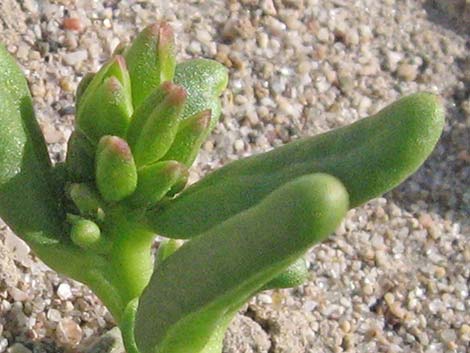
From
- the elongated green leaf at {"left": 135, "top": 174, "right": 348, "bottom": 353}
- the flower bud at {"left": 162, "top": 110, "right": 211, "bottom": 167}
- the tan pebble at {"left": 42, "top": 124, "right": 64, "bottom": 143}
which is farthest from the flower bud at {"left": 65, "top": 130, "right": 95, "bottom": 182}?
the tan pebble at {"left": 42, "top": 124, "right": 64, "bottom": 143}

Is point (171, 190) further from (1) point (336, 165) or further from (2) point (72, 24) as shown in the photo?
(2) point (72, 24)

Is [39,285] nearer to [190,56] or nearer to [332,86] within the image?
[190,56]

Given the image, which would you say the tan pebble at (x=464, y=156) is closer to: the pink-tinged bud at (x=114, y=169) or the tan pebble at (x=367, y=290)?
the tan pebble at (x=367, y=290)

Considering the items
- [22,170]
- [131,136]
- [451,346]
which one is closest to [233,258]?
[131,136]

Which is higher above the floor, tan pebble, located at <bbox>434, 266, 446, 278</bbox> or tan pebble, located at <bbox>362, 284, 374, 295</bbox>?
tan pebble, located at <bbox>362, 284, 374, 295</bbox>

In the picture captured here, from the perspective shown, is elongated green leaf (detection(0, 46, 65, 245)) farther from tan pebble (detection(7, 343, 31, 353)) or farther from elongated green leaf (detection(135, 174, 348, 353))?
tan pebble (detection(7, 343, 31, 353))
